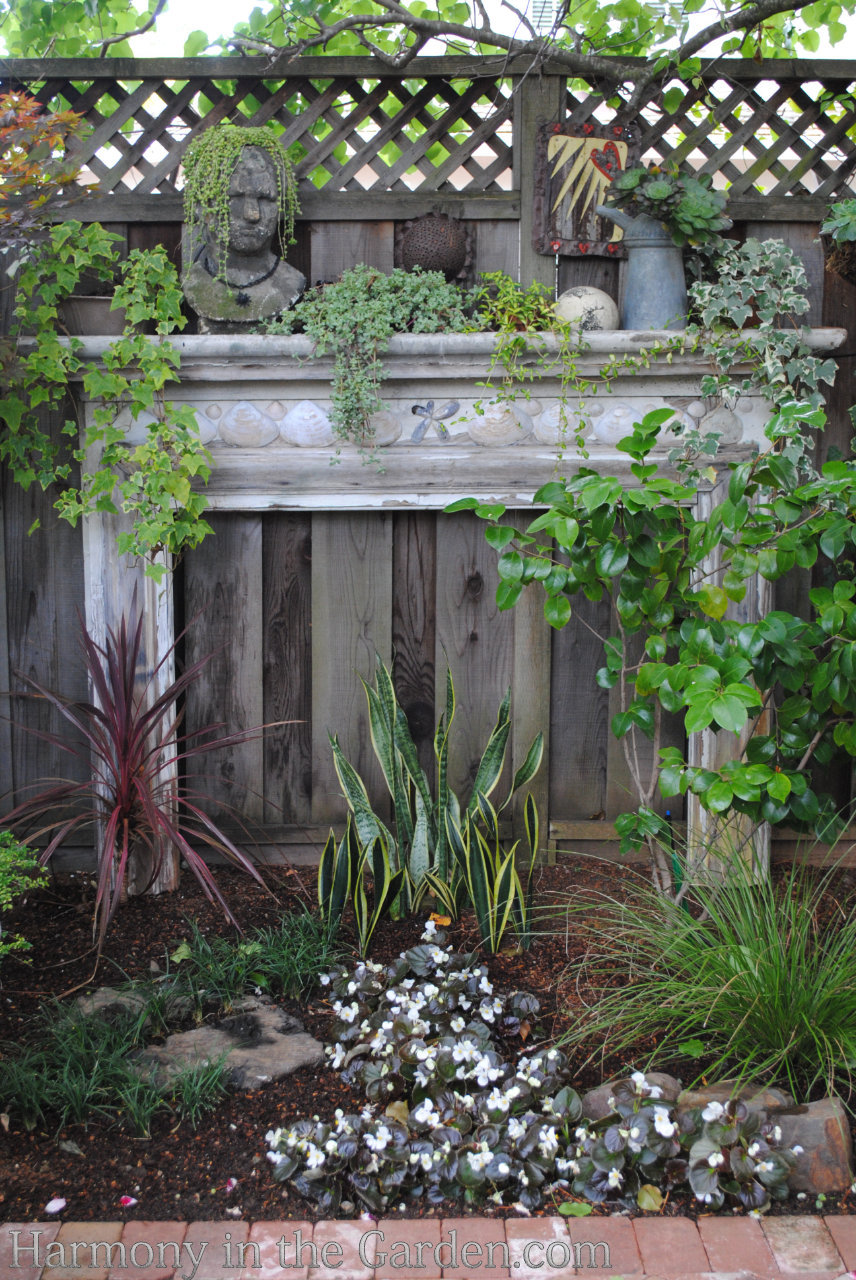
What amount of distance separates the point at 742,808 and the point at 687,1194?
2.77 feet

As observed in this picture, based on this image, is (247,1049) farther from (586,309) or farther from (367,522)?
(586,309)

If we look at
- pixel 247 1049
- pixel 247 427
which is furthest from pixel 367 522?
pixel 247 1049

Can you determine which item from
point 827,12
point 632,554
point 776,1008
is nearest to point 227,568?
point 632,554

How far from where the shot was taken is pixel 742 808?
234cm

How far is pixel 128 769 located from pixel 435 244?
1743mm

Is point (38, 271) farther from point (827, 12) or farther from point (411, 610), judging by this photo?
point (827, 12)

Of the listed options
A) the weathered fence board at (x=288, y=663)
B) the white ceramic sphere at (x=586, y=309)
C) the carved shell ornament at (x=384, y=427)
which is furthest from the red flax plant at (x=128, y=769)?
the white ceramic sphere at (x=586, y=309)

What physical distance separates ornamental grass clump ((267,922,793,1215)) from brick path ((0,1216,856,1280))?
0.20ft

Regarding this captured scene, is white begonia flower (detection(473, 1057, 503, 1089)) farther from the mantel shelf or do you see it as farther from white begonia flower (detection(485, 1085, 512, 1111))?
the mantel shelf

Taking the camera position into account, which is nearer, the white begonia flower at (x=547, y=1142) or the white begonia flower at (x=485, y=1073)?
the white begonia flower at (x=547, y=1142)

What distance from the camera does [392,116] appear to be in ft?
9.87

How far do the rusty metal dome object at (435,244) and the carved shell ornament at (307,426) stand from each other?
20.1 inches

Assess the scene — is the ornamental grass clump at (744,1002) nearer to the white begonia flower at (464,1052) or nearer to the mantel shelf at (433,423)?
the white begonia flower at (464,1052)

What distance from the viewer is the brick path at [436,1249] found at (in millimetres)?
1675
